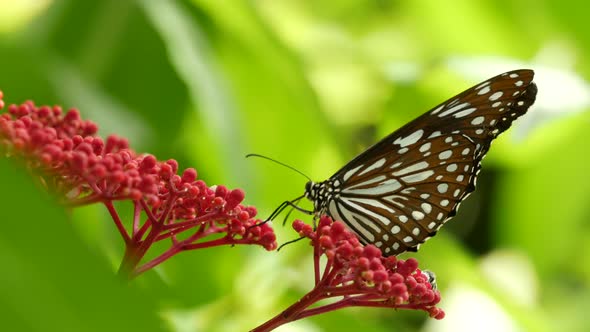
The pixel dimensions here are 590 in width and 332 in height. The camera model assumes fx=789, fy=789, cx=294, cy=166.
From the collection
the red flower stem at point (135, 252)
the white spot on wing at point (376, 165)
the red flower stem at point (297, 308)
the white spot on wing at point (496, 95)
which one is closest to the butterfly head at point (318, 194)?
the white spot on wing at point (376, 165)

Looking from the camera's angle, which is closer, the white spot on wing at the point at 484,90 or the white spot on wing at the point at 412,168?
the white spot on wing at the point at 484,90

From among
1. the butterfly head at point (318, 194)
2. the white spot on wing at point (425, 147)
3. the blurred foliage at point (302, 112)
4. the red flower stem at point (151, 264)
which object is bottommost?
the red flower stem at point (151, 264)

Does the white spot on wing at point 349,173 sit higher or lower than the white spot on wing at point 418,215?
→ higher

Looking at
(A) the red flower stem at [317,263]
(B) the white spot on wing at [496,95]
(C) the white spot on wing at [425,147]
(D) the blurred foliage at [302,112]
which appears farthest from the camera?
(D) the blurred foliage at [302,112]

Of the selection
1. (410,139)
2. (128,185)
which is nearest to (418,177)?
(410,139)

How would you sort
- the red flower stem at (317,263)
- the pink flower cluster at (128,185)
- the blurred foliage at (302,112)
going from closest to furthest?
the pink flower cluster at (128,185), the red flower stem at (317,263), the blurred foliage at (302,112)

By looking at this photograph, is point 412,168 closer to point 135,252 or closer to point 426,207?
point 426,207

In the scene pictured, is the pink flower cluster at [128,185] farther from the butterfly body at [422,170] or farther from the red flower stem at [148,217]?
the butterfly body at [422,170]
